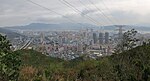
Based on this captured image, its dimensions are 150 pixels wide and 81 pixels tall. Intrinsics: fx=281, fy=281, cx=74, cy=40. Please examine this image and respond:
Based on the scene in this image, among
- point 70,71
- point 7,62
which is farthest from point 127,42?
point 7,62

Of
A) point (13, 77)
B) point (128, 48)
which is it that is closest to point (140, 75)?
point (13, 77)

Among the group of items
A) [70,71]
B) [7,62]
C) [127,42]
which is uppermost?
[7,62]

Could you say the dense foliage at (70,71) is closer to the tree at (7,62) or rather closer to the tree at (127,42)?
the tree at (7,62)

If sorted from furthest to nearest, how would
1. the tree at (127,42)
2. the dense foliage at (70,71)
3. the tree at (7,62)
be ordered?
the tree at (127,42) → the dense foliage at (70,71) → the tree at (7,62)

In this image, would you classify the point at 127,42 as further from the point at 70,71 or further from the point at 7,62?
the point at 7,62

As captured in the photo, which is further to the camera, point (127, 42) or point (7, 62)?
point (127, 42)

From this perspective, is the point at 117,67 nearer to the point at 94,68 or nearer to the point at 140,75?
the point at 140,75

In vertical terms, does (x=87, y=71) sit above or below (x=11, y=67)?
below

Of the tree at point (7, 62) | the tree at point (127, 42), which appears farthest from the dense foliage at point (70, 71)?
the tree at point (127, 42)
